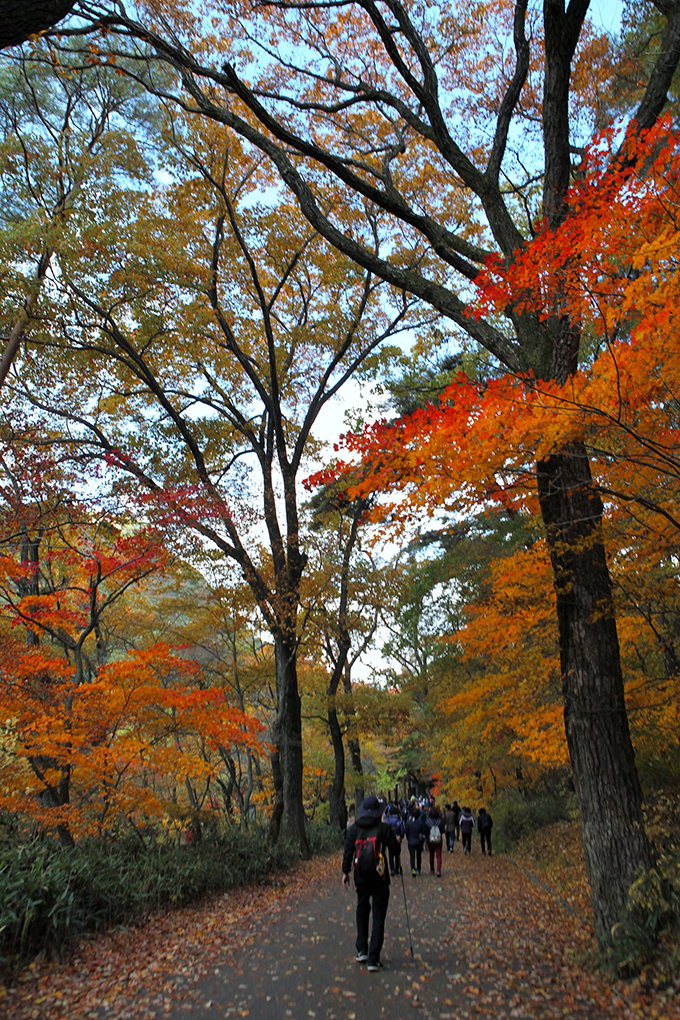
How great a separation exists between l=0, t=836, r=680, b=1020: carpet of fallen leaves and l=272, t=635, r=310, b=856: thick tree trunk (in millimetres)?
4453

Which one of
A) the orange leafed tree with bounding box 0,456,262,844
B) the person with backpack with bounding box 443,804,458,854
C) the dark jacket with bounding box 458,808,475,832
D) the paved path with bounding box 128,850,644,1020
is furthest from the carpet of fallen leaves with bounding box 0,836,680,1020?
the person with backpack with bounding box 443,804,458,854

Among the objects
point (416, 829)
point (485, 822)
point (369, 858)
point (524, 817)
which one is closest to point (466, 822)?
point (485, 822)

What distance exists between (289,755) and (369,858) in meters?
8.52

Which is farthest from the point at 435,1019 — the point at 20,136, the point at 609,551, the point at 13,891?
the point at 20,136

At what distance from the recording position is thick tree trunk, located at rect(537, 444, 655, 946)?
5.03 meters

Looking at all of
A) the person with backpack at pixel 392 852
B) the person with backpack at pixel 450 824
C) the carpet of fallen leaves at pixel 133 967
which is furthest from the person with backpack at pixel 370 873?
the person with backpack at pixel 450 824

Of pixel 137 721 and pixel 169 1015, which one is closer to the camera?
pixel 169 1015

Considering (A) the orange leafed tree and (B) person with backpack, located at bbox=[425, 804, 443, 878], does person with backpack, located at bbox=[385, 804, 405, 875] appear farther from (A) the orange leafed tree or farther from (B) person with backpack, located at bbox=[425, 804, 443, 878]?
(A) the orange leafed tree

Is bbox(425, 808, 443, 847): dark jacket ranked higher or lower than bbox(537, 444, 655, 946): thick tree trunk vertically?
lower

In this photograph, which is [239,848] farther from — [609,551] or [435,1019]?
[609,551]

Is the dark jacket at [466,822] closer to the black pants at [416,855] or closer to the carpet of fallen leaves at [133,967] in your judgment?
the black pants at [416,855]

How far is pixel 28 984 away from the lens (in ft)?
16.9

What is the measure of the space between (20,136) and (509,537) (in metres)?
13.4

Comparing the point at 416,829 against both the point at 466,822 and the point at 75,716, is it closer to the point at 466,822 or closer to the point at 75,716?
the point at 466,822
